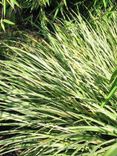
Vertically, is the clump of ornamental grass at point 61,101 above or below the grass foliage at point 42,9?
below

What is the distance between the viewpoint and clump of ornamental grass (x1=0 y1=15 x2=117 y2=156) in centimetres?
167

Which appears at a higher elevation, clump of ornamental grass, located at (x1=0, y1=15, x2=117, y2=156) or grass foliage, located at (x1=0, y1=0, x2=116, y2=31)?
grass foliage, located at (x1=0, y1=0, x2=116, y2=31)

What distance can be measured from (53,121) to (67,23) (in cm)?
111

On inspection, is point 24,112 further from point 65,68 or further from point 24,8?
point 24,8

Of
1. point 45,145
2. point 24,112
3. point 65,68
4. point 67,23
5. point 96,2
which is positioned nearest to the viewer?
point 45,145

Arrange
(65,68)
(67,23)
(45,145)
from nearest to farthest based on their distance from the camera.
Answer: (45,145)
(65,68)
(67,23)

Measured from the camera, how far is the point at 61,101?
1898 mm

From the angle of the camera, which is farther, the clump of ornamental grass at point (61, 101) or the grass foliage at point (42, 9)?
the grass foliage at point (42, 9)

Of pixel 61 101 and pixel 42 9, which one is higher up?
pixel 42 9

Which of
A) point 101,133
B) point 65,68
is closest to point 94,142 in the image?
point 101,133

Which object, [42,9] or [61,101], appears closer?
[61,101]

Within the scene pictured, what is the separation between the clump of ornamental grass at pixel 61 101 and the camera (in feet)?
5.49

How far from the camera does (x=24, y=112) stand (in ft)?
6.07

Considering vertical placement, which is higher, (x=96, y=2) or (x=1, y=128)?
(x=96, y=2)
